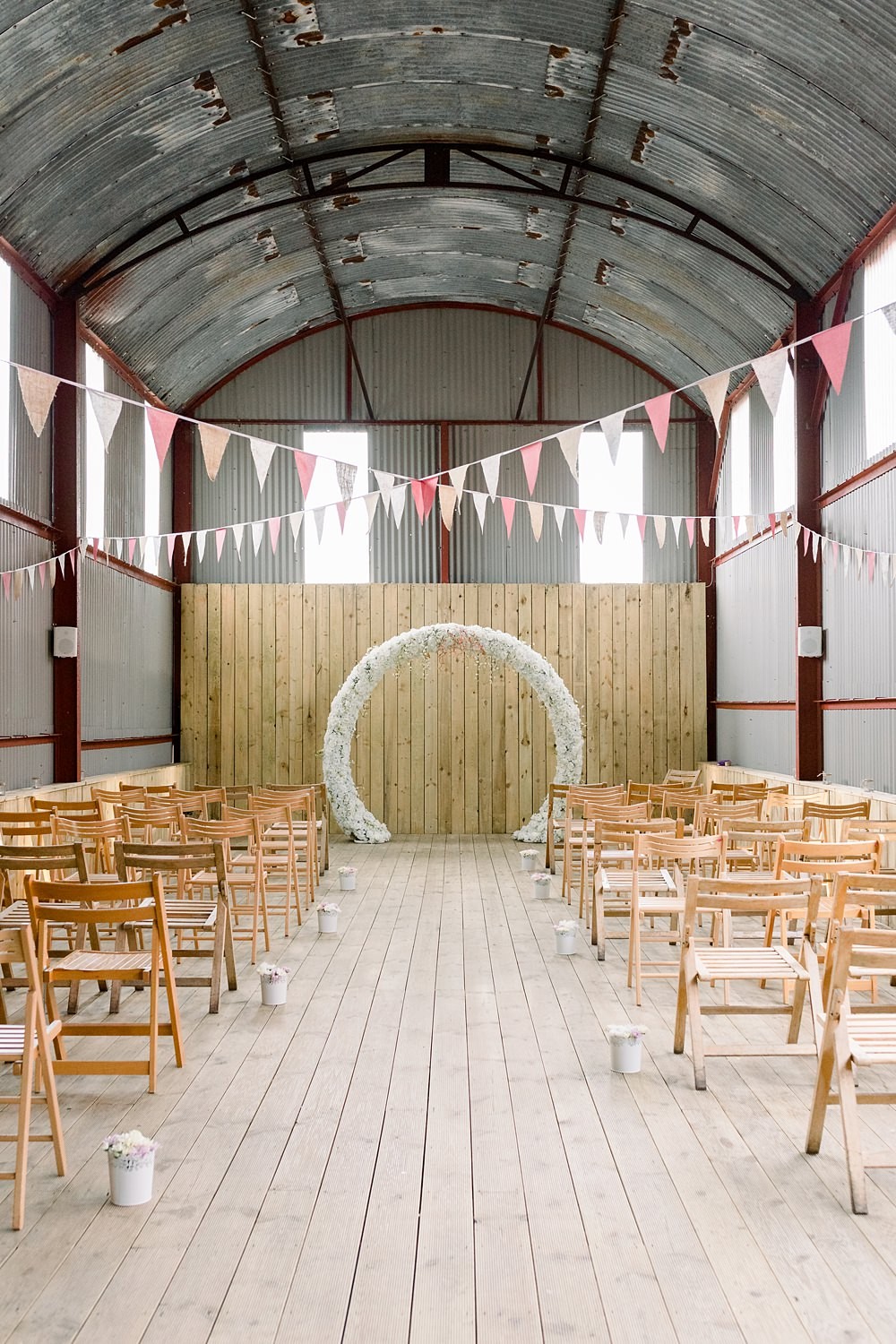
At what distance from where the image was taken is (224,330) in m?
14.8

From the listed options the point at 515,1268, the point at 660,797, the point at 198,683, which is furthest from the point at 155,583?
the point at 515,1268

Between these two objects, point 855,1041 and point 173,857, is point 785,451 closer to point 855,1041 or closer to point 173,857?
point 173,857

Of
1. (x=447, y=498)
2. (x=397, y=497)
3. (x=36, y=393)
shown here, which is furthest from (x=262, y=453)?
(x=447, y=498)

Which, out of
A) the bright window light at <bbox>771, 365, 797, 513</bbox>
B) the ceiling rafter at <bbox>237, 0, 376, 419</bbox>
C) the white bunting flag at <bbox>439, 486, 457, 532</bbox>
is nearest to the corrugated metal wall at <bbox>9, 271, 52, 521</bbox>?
the ceiling rafter at <bbox>237, 0, 376, 419</bbox>

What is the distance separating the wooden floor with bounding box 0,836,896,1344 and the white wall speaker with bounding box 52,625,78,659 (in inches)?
253

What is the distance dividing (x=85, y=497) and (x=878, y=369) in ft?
25.7

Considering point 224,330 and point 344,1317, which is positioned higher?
point 224,330

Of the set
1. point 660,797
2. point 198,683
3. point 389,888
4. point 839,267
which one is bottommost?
point 389,888

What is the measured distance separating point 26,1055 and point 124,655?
414 inches

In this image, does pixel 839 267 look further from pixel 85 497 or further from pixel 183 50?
pixel 85 497

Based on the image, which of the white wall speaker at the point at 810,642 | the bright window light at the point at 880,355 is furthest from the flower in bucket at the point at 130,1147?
the white wall speaker at the point at 810,642

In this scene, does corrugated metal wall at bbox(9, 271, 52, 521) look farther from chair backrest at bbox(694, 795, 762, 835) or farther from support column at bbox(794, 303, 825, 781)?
support column at bbox(794, 303, 825, 781)

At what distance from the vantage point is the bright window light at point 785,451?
40.5ft

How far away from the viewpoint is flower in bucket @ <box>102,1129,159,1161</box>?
353 centimetres
